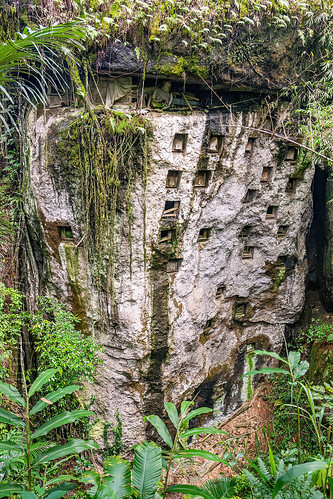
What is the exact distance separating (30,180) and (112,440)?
536 centimetres

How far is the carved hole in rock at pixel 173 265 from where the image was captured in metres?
7.16

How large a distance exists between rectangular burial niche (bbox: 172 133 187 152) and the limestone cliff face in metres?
0.02

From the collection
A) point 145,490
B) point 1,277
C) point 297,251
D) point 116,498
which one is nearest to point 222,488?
point 145,490

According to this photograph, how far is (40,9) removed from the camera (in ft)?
19.1

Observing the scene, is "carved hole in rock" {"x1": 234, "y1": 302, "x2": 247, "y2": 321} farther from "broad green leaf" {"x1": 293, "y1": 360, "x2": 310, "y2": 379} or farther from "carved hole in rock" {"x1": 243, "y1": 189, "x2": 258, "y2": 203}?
"broad green leaf" {"x1": 293, "y1": 360, "x2": 310, "y2": 379}

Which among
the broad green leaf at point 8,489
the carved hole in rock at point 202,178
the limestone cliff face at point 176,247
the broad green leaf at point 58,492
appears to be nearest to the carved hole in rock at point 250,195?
the limestone cliff face at point 176,247

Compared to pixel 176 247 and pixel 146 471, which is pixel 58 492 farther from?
pixel 176 247

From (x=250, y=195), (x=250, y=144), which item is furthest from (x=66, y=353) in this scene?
A: (x=250, y=144)

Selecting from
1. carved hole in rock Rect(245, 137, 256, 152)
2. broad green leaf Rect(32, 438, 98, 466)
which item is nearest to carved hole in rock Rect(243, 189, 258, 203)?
carved hole in rock Rect(245, 137, 256, 152)

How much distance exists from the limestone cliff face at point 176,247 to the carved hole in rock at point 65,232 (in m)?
0.02

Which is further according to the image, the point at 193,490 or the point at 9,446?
the point at 9,446

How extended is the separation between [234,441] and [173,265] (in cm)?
425

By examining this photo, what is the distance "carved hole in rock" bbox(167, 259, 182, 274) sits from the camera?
7.16 meters

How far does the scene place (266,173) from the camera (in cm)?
803
